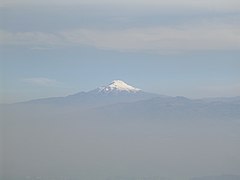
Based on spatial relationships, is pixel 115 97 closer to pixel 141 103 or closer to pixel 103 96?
pixel 103 96

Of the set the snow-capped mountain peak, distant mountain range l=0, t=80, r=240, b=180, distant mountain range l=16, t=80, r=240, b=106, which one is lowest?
distant mountain range l=0, t=80, r=240, b=180

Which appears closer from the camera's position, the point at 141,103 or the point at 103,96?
the point at 103,96

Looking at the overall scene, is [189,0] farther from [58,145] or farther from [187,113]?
[58,145]

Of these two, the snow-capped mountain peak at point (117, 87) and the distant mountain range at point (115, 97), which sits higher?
the snow-capped mountain peak at point (117, 87)

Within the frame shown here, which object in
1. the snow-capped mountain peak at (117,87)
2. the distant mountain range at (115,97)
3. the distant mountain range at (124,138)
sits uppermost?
the snow-capped mountain peak at (117,87)

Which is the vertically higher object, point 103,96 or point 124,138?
point 103,96

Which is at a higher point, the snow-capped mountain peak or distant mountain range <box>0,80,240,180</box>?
the snow-capped mountain peak

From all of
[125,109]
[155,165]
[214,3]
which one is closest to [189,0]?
[214,3]

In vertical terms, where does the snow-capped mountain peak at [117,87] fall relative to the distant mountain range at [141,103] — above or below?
above

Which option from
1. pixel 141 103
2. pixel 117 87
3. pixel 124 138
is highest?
pixel 117 87

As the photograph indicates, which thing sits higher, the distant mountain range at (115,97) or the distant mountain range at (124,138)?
the distant mountain range at (115,97)

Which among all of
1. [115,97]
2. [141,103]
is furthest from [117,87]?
[141,103]
